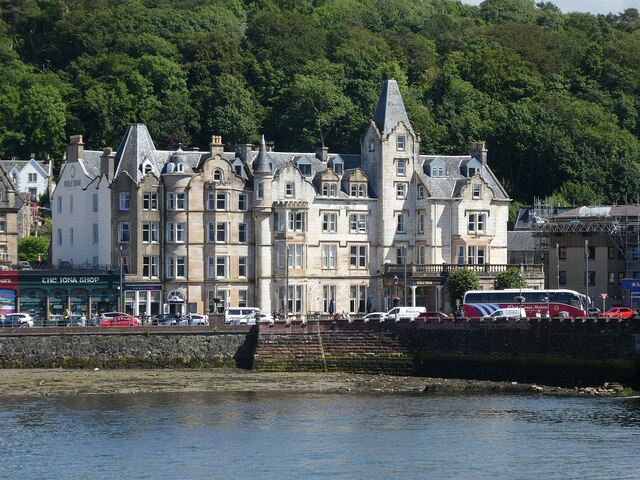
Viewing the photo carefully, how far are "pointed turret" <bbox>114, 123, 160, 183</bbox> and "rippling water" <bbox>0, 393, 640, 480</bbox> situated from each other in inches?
1248

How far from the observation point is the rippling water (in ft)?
205

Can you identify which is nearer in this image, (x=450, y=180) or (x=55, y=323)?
(x=55, y=323)

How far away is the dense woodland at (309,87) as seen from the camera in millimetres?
154500

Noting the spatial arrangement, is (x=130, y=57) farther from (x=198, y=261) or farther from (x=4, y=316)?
(x=4, y=316)

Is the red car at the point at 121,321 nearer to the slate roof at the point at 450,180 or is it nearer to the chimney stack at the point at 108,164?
the chimney stack at the point at 108,164

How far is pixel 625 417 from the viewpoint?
7338cm

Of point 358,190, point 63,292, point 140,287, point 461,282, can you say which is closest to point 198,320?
point 140,287

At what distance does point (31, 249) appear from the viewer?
139250mm

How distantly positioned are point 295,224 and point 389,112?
10739 millimetres

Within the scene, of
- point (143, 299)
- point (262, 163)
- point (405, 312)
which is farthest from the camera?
point (262, 163)

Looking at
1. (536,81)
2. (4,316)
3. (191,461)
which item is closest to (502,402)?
(191,461)

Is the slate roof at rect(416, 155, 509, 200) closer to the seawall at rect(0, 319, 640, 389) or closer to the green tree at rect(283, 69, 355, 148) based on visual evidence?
the seawall at rect(0, 319, 640, 389)

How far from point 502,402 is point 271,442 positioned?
52.1 feet

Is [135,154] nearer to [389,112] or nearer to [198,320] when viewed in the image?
[198,320]
